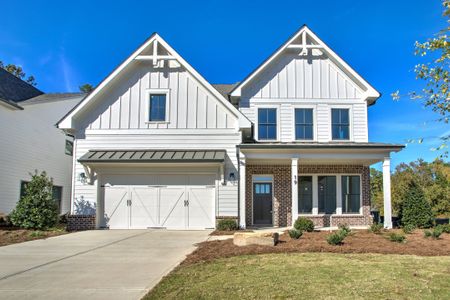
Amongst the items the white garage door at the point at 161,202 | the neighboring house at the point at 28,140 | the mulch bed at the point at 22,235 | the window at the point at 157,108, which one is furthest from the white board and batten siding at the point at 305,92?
the neighboring house at the point at 28,140

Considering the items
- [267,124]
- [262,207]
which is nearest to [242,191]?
[262,207]

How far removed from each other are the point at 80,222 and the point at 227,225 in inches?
241

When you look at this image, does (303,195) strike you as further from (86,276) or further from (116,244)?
(86,276)

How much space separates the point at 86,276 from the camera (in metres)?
7.52

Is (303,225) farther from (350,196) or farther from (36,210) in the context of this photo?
(36,210)

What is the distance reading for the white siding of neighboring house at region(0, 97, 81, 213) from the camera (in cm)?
1942

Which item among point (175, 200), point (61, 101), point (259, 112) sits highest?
point (61, 101)

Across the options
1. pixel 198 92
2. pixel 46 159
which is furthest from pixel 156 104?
pixel 46 159

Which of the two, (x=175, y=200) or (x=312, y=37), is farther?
(x=312, y=37)

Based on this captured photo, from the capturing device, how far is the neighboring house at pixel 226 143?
16375 mm

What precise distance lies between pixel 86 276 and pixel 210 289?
2733 mm

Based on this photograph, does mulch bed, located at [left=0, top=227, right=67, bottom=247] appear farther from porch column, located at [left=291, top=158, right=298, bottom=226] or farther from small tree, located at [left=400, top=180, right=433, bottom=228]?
small tree, located at [left=400, top=180, right=433, bottom=228]

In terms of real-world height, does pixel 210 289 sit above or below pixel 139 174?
below

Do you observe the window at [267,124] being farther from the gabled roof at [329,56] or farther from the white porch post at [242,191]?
the white porch post at [242,191]
